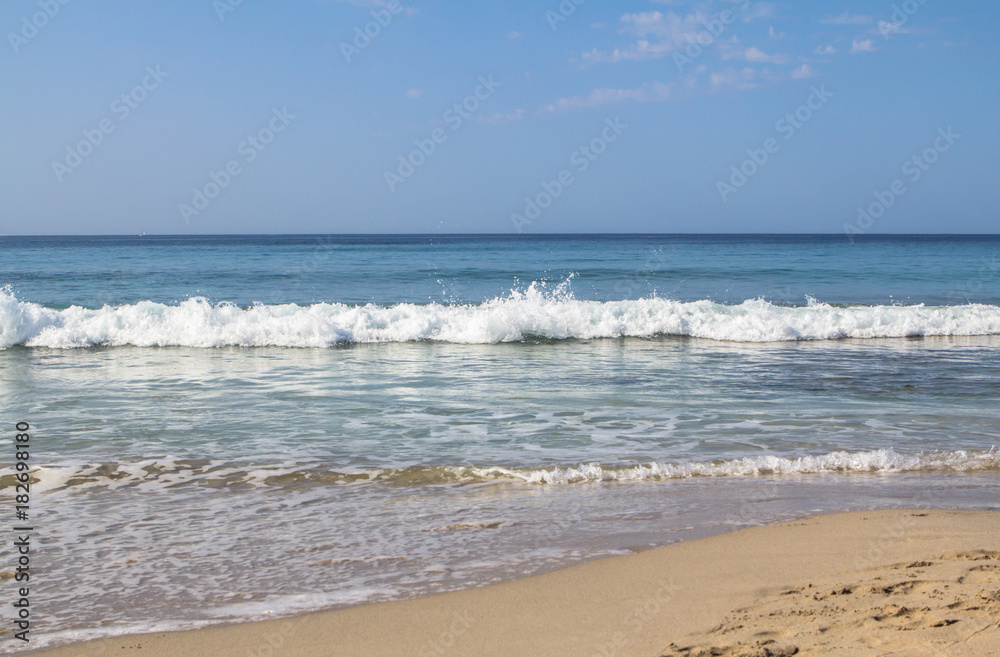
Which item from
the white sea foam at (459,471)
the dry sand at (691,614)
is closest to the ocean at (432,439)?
the white sea foam at (459,471)

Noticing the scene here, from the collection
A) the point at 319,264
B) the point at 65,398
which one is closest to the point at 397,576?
the point at 65,398

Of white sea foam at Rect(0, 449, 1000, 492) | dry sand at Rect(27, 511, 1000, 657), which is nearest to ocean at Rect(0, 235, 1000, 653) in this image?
white sea foam at Rect(0, 449, 1000, 492)

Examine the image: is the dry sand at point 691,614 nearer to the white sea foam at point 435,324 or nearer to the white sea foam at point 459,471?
the white sea foam at point 459,471

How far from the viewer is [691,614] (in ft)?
11.5

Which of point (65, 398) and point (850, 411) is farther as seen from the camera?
point (65, 398)

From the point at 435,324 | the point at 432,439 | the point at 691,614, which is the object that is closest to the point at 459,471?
the point at 432,439

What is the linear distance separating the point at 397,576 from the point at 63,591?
5.82ft

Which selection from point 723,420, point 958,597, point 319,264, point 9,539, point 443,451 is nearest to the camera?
point 958,597

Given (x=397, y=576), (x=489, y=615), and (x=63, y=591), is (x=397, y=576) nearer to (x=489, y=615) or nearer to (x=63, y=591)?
(x=489, y=615)

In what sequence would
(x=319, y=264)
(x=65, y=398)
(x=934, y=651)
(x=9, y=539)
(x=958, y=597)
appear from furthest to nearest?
1. (x=319, y=264)
2. (x=65, y=398)
3. (x=9, y=539)
4. (x=958, y=597)
5. (x=934, y=651)

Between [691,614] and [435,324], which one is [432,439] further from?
[435,324]

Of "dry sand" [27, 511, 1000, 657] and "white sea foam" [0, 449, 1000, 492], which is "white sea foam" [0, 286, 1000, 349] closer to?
"white sea foam" [0, 449, 1000, 492]

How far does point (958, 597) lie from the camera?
11.3 feet

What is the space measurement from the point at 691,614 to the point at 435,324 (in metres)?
13.1
